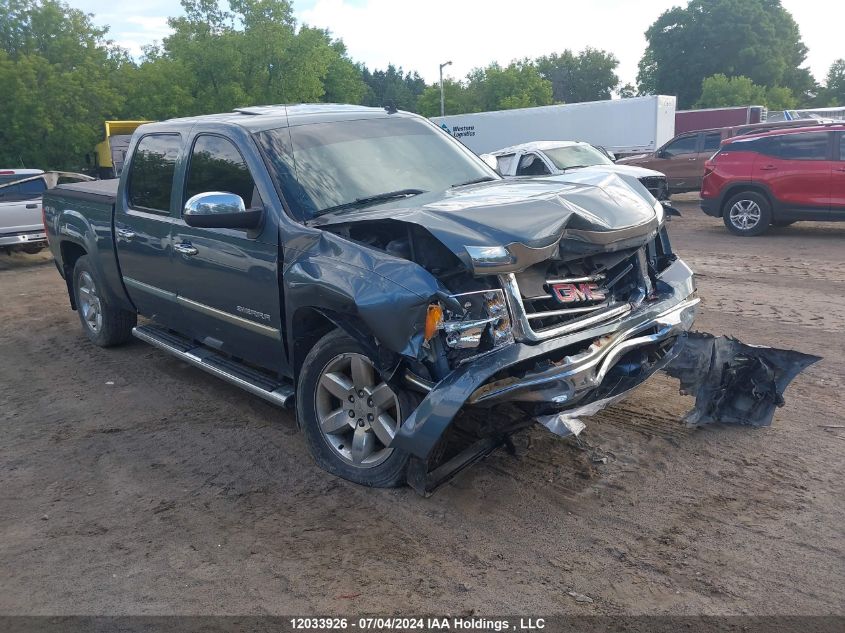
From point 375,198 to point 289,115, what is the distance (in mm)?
1033

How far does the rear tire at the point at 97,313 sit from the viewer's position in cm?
704

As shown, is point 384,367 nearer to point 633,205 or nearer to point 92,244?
point 633,205

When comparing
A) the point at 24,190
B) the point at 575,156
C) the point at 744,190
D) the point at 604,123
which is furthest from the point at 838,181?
the point at 24,190

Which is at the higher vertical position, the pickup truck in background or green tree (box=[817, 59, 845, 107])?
green tree (box=[817, 59, 845, 107])

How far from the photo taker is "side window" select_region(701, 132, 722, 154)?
62.7 feet

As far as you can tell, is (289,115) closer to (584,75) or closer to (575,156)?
(575,156)

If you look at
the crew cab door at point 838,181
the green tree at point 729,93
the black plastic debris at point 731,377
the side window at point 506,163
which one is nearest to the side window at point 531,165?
the side window at point 506,163

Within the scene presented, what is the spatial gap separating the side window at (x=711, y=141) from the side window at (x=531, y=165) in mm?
7423

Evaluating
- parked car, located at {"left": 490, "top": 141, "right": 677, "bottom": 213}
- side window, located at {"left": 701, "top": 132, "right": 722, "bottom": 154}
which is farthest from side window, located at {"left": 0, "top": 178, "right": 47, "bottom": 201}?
side window, located at {"left": 701, "top": 132, "right": 722, "bottom": 154}

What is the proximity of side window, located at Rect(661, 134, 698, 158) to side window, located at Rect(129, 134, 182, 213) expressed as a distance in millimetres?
16192

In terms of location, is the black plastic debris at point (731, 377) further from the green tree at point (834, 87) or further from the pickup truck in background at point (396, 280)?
the green tree at point (834, 87)

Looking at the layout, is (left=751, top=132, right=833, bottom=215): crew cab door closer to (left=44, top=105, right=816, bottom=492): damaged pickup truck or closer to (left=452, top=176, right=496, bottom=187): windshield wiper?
(left=44, top=105, right=816, bottom=492): damaged pickup truck

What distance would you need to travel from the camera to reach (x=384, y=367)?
12.1 feet

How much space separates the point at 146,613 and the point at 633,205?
132 inches
